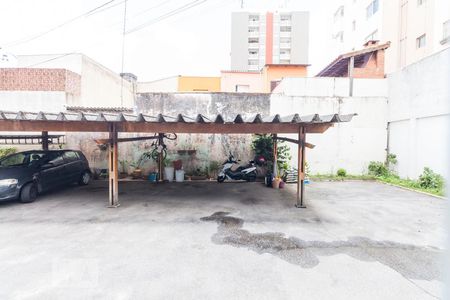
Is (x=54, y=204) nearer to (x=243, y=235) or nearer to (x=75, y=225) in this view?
(x=75, y=225)

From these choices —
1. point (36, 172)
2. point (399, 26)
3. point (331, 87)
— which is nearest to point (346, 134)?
point (331, 87)

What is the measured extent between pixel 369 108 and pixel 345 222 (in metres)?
7.28

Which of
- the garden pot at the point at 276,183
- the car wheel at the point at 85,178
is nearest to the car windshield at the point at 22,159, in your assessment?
the car wheel at the point at 85,178

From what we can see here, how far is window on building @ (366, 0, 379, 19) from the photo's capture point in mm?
19234

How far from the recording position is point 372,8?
19812 millimetres

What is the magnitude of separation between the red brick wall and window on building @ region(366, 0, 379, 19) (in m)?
21.4

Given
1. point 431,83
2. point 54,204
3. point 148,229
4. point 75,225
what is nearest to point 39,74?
point 54,204

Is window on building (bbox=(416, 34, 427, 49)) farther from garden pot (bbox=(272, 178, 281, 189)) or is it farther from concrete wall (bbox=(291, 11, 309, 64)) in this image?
concrete wall (bbox=(291, 11, 309, 64))

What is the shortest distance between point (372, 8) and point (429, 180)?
1726cm

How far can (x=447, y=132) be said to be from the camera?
849 millimetres

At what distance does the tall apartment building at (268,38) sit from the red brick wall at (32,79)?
34259 mm

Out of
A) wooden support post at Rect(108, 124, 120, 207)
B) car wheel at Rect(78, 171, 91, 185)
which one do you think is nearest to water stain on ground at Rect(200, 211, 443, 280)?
wooden support post at Rect(108, 124, 120, 207)

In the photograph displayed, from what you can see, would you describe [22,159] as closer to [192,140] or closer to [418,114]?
[192,140]

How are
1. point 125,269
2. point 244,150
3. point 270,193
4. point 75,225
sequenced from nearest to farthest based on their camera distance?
1. point 125,269
2. point 75,225
3. point 270,193
4. point 244,150
